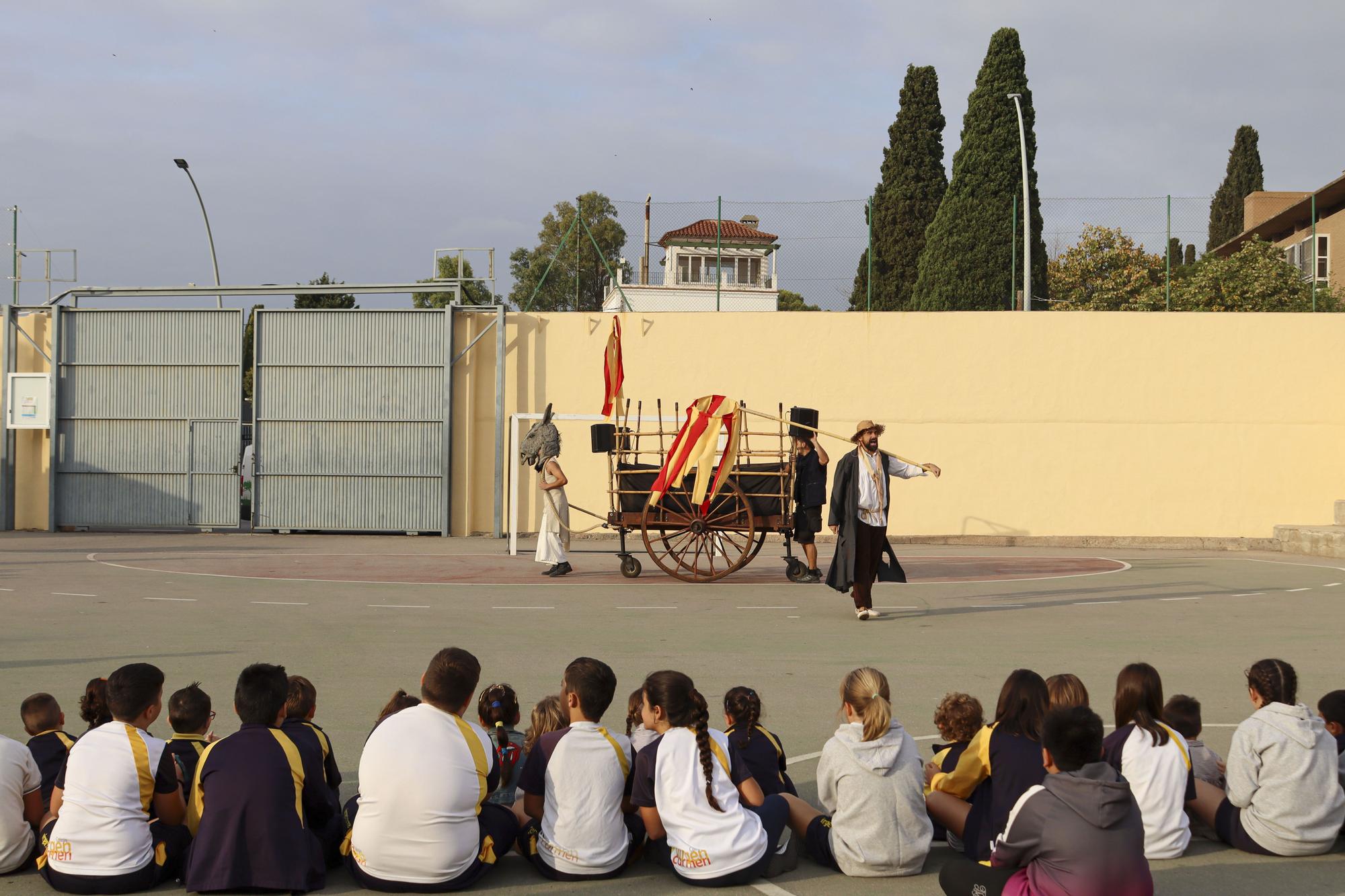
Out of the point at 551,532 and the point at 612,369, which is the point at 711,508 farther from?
the point at 612,369

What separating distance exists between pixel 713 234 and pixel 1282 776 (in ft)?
73.6

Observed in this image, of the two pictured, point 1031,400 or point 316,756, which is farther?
point 1031,400

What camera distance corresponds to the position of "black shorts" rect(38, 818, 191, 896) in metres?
4.81

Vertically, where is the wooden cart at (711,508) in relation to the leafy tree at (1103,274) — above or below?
below

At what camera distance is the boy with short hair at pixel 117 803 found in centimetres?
479

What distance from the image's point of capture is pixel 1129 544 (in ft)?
75.0

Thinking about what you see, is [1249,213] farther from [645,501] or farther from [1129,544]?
[645,501]

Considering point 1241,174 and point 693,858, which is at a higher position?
point 1241,174

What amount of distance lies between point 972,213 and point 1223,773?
2913cm

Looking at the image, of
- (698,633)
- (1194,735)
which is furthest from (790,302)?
(1194,735)

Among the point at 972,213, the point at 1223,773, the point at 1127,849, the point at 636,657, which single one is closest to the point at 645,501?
the point at 636,657

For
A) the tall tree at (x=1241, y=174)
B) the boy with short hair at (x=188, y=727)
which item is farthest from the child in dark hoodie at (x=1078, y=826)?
the tall tree at (x=1241, y=174)

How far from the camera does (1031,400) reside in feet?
75.8

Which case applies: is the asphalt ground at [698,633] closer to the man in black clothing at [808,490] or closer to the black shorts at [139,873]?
the black shorts at [139,873]
